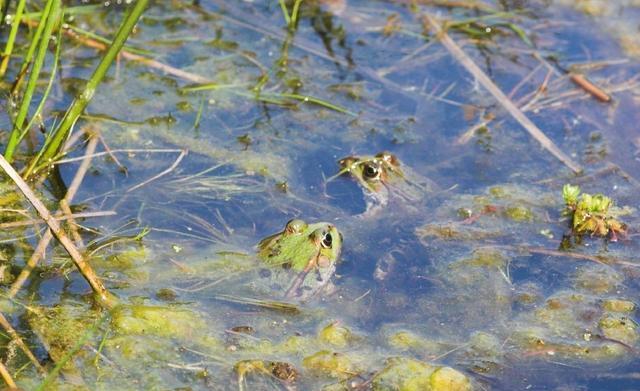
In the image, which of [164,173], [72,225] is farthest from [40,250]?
[164,173]

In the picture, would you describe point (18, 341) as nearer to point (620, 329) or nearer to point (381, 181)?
point (381, 181)

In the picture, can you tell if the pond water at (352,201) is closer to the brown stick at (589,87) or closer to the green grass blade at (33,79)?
the brown stick at (589,87)

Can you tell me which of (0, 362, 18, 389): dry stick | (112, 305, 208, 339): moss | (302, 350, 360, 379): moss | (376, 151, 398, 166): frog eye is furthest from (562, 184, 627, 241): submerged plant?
(0, 362, 18, 389): dry stick

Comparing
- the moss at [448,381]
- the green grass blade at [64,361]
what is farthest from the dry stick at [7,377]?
the moss at [448,381]

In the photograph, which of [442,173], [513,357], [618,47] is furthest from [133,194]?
[618,47]

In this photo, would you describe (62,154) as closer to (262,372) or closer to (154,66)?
(154,66)
